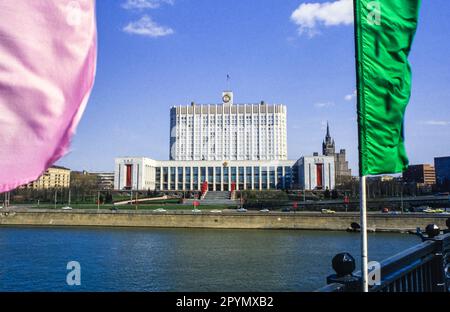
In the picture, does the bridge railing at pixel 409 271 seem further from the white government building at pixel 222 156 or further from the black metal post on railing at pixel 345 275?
the white government building at pixel 222 156

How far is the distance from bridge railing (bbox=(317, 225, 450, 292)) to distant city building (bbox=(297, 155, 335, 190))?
3211 inches

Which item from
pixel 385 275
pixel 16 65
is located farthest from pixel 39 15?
pixel 385 275

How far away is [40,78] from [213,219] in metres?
48.6

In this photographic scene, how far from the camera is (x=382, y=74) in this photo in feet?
11.1

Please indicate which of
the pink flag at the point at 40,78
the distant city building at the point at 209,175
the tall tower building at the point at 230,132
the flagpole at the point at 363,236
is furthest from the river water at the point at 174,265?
the tall tower building at the point at 230,132

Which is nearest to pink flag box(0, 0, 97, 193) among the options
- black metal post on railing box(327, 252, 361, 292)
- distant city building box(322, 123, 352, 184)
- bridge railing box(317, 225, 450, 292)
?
bridge railing box(317, 225, 450, 292)

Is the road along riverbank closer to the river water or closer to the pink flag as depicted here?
the river water

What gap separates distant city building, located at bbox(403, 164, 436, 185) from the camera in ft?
369

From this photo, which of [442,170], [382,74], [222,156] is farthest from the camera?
[222,156]

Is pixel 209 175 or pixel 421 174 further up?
pixel 421 174

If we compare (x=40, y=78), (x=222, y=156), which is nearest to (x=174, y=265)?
(x=40, y=78)

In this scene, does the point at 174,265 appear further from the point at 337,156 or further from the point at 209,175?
the point at 337,156

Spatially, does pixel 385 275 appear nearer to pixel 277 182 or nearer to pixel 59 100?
pixel 59 100

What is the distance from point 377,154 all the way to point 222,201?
Answer: 241 ft
